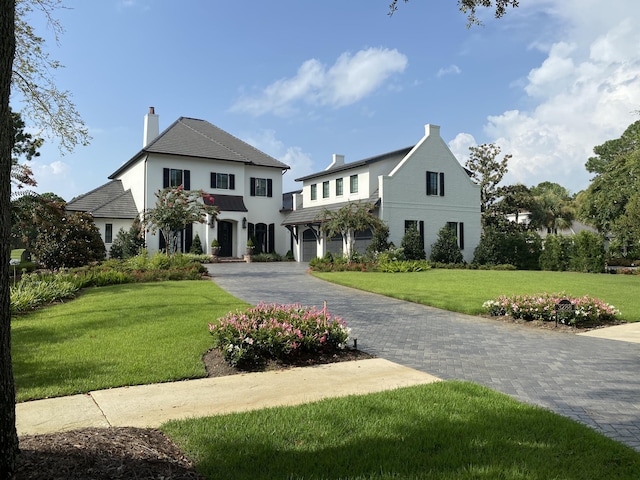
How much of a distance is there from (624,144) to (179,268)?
51.3 m

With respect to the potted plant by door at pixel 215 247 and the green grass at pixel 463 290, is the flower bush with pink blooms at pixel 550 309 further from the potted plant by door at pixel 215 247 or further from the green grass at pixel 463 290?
the potted plant by door at pixel 215 247

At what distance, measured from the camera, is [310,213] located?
3278 cm

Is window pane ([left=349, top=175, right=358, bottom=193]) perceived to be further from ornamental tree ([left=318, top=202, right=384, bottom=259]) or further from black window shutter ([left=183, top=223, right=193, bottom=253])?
black window shutter ([left=183, top=223, right=193, bottom=253])

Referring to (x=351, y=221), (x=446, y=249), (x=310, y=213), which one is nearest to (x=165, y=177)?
(x=310, y=213)

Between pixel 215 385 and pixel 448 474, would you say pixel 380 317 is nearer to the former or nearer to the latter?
pixel 215 385

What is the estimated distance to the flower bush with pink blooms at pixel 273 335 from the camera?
6.53 meters

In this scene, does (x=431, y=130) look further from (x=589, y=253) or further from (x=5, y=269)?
(x=5, y=269)

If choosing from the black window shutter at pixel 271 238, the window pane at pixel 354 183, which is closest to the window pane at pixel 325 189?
the window pane at pixel 354 183

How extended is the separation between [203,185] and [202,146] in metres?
3.18

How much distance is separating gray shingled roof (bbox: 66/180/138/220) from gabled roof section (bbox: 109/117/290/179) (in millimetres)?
2034

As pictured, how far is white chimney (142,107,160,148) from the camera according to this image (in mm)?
36156

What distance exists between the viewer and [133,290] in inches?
575

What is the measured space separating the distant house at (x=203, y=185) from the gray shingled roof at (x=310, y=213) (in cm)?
249

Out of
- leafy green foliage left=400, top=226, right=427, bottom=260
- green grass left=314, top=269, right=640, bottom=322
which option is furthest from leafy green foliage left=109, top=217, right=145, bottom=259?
leafy green foliage left=400, top=226, right=427, bottom=260
